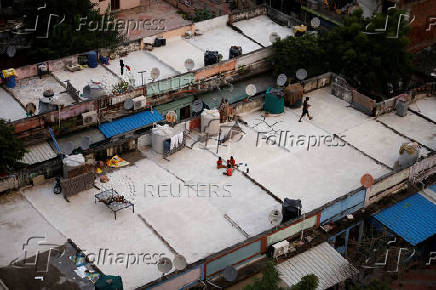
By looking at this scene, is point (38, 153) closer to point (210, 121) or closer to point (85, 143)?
point (85, 143)

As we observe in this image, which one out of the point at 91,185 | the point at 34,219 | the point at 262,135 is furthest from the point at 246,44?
the point at 34,219

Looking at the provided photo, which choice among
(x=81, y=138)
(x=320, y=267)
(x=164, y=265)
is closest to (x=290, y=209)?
(x=320, y=267)

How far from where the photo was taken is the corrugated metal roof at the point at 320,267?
34.3 metres

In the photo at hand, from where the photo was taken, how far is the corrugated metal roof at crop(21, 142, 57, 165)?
4016 centimetres

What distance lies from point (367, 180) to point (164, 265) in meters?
11.4

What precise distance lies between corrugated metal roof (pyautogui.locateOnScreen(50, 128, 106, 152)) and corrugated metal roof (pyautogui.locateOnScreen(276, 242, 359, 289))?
45.5ft

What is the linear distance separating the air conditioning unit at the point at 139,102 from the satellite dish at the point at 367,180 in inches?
A: 559

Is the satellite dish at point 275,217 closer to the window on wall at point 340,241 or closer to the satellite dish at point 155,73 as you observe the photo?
the window on wall at point 340,241

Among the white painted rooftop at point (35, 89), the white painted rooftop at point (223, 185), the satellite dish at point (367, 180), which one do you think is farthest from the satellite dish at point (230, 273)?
the white painted rooftop at point (35, 89)

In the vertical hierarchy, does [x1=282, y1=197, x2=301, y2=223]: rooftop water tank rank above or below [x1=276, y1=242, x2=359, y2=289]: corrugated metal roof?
above

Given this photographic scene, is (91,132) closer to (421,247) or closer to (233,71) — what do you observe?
(233,71)

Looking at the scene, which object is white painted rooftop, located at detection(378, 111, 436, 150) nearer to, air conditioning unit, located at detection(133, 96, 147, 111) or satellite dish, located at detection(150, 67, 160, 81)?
satellite dish, located at detection(150, 67, 160, 81)

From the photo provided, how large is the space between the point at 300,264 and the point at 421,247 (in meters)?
8.20

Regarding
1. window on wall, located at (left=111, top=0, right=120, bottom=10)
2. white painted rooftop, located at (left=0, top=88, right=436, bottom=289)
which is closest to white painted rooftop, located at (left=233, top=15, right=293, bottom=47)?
white painted rooftop, located at (left=0, top=88, right=436, bottom=289)
